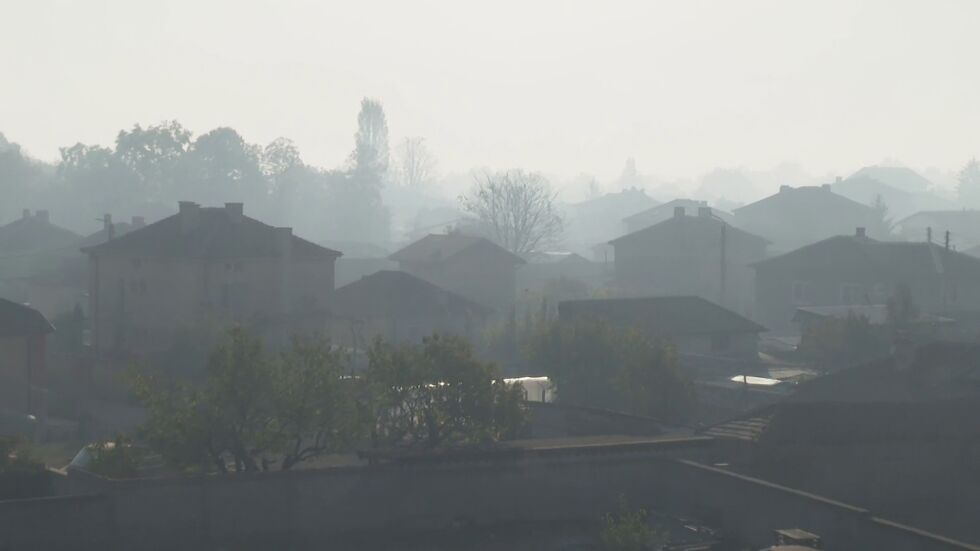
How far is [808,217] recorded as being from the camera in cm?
8244

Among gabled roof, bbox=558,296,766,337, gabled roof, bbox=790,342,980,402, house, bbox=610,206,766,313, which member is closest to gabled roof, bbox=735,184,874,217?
house, bbox=610,206,766,313

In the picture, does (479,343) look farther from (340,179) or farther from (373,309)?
(340,179)

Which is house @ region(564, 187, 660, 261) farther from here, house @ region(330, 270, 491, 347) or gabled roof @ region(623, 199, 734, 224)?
house @ region(330, 270, 491, 347)

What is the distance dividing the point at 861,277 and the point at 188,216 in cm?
2590

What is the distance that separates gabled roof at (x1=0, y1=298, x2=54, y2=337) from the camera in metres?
28.9

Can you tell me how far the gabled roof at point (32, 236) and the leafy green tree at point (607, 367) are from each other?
35.7 m

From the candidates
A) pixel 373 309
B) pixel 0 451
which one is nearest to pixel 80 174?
pixel 373 309

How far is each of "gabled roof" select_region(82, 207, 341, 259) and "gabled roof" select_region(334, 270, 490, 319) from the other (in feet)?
10.1

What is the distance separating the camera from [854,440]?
20.6 metres

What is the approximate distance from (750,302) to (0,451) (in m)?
45.9

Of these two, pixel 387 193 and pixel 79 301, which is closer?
pixel 79 301

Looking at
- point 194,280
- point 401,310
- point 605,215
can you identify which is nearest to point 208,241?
point 194,280

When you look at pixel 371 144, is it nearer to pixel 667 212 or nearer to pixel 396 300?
pixel 667 212

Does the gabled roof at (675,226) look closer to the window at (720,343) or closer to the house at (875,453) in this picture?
the window at (720,343)
